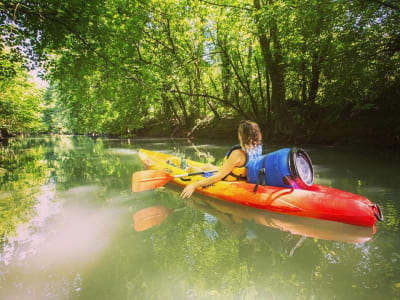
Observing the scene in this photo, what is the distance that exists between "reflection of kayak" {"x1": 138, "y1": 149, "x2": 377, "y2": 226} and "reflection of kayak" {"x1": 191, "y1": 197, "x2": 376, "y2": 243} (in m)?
0.09

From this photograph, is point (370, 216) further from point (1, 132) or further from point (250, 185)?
point (1, 132)

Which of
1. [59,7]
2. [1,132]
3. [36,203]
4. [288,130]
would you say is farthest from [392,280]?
[1,132]

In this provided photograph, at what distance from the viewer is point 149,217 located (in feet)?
9.24

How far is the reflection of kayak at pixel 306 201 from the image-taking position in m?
2.22

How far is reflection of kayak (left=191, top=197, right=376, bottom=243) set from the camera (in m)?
2.16

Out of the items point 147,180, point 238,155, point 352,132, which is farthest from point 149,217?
point 352,132

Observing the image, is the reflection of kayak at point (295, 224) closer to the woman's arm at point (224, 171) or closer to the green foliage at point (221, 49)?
the woman's arm at point (224, 171)

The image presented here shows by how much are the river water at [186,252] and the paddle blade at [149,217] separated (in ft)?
0.04

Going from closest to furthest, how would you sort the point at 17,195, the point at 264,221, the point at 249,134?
1. the point at 264,221
2. the point at 249,134
3. the point at 17,195

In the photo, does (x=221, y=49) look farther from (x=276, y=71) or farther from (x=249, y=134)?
(x=249, y=134)

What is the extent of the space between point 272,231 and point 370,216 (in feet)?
3.15

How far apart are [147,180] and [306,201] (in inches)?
92.7

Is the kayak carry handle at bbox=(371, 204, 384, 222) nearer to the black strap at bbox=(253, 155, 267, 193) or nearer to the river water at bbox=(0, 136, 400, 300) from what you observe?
the river water at bbox=(0, 136, 400, 300)

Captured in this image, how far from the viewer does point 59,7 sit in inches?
169
